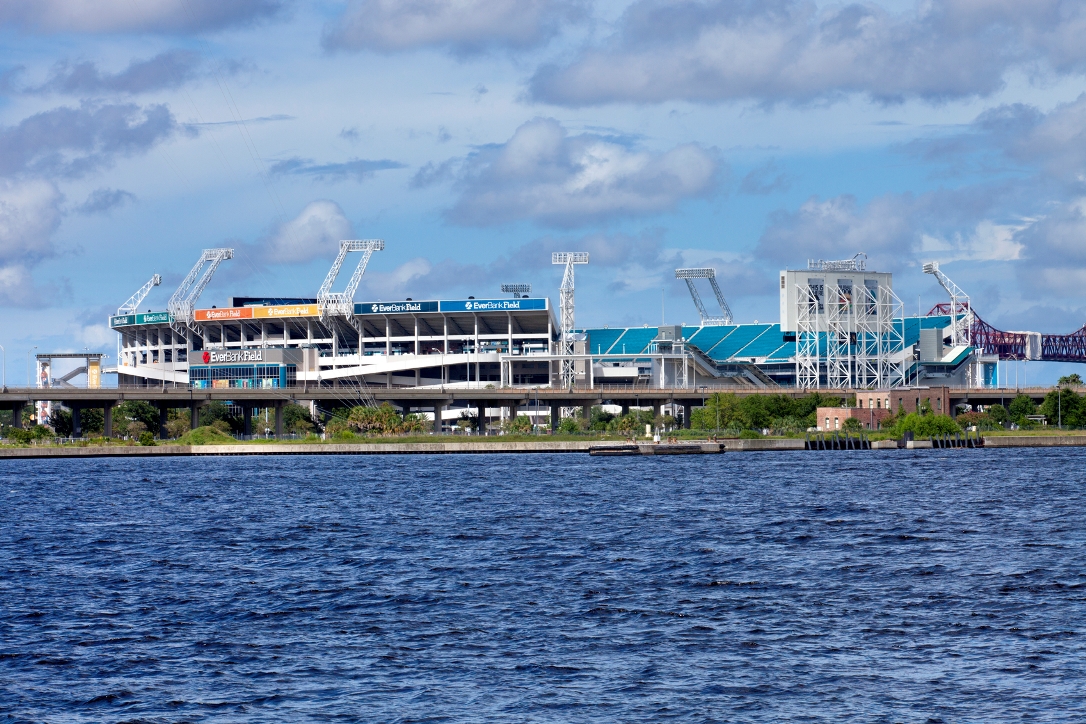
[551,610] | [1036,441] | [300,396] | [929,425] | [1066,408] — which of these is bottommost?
[551,610]

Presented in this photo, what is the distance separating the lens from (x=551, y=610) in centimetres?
3756

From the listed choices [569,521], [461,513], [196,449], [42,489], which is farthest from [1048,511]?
[196,449]

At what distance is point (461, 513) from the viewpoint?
2835 inches

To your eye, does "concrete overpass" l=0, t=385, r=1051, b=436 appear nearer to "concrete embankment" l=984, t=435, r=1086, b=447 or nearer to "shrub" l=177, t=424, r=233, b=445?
"shrub" l=177, t=424, r=233, b=445

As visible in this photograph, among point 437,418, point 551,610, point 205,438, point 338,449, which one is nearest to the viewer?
point 551,610

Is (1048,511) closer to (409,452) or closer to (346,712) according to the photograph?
(346,712)

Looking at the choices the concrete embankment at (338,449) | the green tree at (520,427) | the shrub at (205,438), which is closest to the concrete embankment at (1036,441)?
the concrete embankment at (338,449)

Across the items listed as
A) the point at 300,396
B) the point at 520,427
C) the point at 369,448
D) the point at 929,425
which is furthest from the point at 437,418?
the point at 929,425

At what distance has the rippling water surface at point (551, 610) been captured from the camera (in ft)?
88.5

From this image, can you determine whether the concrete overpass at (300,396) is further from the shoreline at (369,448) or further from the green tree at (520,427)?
the shoreline at (369,448)

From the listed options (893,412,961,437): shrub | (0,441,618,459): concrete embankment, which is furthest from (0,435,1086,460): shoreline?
(893,412,961,437): shrub

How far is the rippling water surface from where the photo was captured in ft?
88.5

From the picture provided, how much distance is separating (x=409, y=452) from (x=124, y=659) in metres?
129

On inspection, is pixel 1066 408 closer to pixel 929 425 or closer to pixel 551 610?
pixel 929 425
